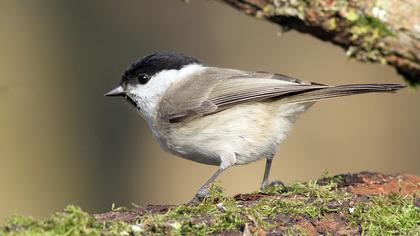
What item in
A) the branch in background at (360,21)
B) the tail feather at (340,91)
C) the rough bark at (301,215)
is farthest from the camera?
the branch in background at (360,21)

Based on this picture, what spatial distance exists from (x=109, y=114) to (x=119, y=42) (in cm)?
76

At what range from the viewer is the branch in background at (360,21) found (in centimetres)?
399

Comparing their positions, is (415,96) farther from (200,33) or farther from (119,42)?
(119,42)

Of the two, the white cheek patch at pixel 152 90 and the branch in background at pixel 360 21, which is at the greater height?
the branch in background at pixel 360 21

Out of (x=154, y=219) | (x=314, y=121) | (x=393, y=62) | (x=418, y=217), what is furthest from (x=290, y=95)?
(x=314, y=121)

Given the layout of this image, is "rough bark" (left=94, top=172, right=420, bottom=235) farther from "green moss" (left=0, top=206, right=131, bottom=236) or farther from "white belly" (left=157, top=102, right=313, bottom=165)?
"white belly" (left=157, top=102, right=313, bottom=165)

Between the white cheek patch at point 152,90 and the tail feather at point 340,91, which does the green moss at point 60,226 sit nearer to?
the tail feather at point 340,91

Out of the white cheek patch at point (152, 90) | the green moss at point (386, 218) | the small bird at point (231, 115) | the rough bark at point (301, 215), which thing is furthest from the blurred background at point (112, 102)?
the green moss at point (386, 218)

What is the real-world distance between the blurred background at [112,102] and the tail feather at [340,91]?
2737 millimetres

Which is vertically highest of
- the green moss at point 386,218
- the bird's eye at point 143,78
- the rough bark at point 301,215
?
the bird's eye at point 143,78

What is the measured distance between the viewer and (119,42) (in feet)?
22.7

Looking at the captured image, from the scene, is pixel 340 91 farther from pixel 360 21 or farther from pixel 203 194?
pixel 203 194

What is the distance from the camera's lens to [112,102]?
696 centimetres

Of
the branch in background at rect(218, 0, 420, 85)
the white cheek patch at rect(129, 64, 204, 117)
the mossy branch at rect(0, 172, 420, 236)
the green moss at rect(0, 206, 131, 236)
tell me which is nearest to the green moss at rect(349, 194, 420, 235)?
the mossy branch at rect(0, 172, 420, 236)
